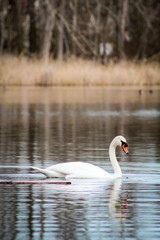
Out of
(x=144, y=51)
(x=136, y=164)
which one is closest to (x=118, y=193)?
(x=136, y=164)

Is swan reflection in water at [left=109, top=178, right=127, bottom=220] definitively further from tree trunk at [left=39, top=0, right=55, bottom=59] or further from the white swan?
tree trunk at [left=39, top=0, right=55, bottom=59]

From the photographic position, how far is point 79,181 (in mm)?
9828

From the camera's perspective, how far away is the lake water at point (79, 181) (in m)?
6.89

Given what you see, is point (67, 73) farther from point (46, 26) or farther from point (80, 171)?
point (80, 171)

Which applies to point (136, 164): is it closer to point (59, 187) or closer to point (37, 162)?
point (37, 162)

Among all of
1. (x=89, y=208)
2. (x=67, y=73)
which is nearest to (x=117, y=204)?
(x=89, y=208)

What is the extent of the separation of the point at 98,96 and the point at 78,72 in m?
5.66

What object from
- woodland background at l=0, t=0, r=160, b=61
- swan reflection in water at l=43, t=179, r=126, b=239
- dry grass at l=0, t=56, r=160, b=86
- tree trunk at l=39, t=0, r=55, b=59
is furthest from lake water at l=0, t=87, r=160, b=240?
woodland background at l=0, t=0, r=160, b=61

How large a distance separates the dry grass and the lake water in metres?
14.0

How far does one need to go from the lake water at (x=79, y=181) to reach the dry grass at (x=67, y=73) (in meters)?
14.0

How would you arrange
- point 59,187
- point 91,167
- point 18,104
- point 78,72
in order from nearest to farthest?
point 59,187
point 91,167
point 18,104
point 78,72

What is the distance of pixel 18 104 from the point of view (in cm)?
2995

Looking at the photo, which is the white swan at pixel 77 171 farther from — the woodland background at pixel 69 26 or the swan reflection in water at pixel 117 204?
the woodland background at pixel 69 26

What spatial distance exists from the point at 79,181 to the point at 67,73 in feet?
103
